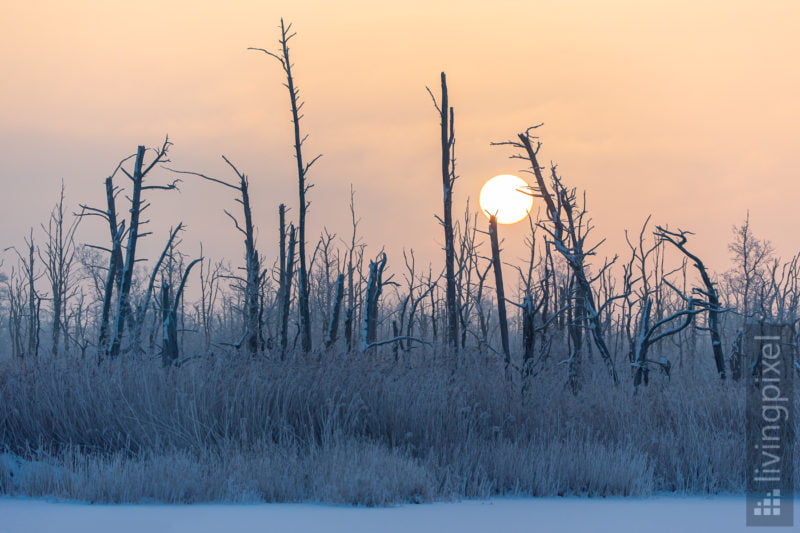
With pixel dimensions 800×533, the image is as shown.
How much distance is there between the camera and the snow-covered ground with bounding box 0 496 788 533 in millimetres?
6488

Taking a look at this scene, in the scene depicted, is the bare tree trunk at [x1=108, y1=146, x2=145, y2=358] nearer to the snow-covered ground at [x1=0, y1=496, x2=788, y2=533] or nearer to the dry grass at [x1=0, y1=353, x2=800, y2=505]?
the dry grass at [x1=0, y1=353, x2=800, y2=505]

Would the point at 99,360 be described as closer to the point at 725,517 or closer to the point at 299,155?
the point at 299,155

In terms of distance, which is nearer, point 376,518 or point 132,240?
point 376,518

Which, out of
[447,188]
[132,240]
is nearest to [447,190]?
[447,188]

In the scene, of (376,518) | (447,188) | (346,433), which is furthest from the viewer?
(447,188)

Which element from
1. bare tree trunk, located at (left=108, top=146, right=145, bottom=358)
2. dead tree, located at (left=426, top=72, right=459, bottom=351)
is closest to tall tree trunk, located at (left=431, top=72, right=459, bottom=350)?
dead tree, located at (left=426, top=72, right=459, bottom=351)

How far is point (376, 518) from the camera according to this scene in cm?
690

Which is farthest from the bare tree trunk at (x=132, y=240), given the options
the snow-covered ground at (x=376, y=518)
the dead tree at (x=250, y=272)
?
the snow-covered ground at (x=376, y=518)

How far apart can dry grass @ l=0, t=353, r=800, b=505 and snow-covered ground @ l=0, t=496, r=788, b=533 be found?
309 mm

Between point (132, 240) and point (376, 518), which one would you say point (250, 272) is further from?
point (376, 518)

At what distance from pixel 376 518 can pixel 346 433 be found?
3107 mm

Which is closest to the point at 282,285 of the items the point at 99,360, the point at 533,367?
the point at 99,360

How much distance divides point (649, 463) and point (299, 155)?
11.0 metres

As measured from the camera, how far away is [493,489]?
337 inches
